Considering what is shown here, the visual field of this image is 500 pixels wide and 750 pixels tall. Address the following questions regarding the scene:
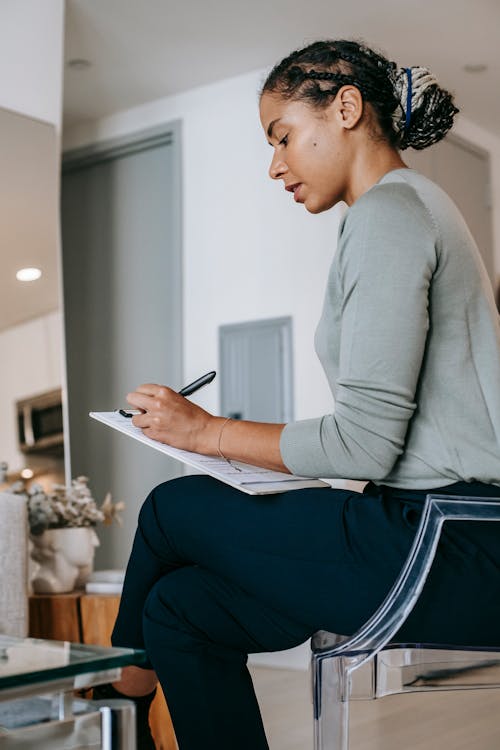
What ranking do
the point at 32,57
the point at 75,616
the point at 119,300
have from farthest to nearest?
the point at 119,300 → the point at 32,57 → the point at 75,616

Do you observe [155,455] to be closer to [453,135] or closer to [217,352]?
[217,352]

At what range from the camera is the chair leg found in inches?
44.9

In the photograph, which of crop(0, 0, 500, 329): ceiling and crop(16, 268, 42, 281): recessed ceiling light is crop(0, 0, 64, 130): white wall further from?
crop(16, 268, 42, 281): recessed ceiling light

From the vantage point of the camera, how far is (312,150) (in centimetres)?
127

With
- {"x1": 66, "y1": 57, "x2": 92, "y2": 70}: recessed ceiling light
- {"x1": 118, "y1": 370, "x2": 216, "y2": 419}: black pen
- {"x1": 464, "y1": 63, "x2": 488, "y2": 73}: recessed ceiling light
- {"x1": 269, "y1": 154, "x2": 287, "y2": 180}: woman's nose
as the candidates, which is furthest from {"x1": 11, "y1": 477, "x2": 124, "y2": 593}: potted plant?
{"x1": 464, "y1": 63, "x2": 488, "y2": 73}: recessed ceiling light

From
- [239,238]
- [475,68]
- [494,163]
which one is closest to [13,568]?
[239,238]

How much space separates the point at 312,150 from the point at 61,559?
1.52 m

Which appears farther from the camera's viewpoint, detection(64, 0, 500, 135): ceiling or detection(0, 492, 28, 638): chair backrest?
detection(64, 0, 500, 135): ceiling

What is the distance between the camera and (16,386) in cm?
328

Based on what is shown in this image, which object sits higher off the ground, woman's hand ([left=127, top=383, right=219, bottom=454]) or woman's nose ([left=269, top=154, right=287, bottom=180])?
woman's nose ([left=269, top=154, right=287, bottom=180])

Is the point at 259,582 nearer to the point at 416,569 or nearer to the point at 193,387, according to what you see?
the point at 416,569

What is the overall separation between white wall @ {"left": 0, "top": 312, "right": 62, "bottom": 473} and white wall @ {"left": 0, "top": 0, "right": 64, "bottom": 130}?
746 millimetres

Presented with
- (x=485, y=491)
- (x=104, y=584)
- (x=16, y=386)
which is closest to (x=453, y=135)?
(x=16, y=386)

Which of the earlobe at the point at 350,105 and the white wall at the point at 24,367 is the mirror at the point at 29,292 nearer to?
the white wall at the point at 24,367
